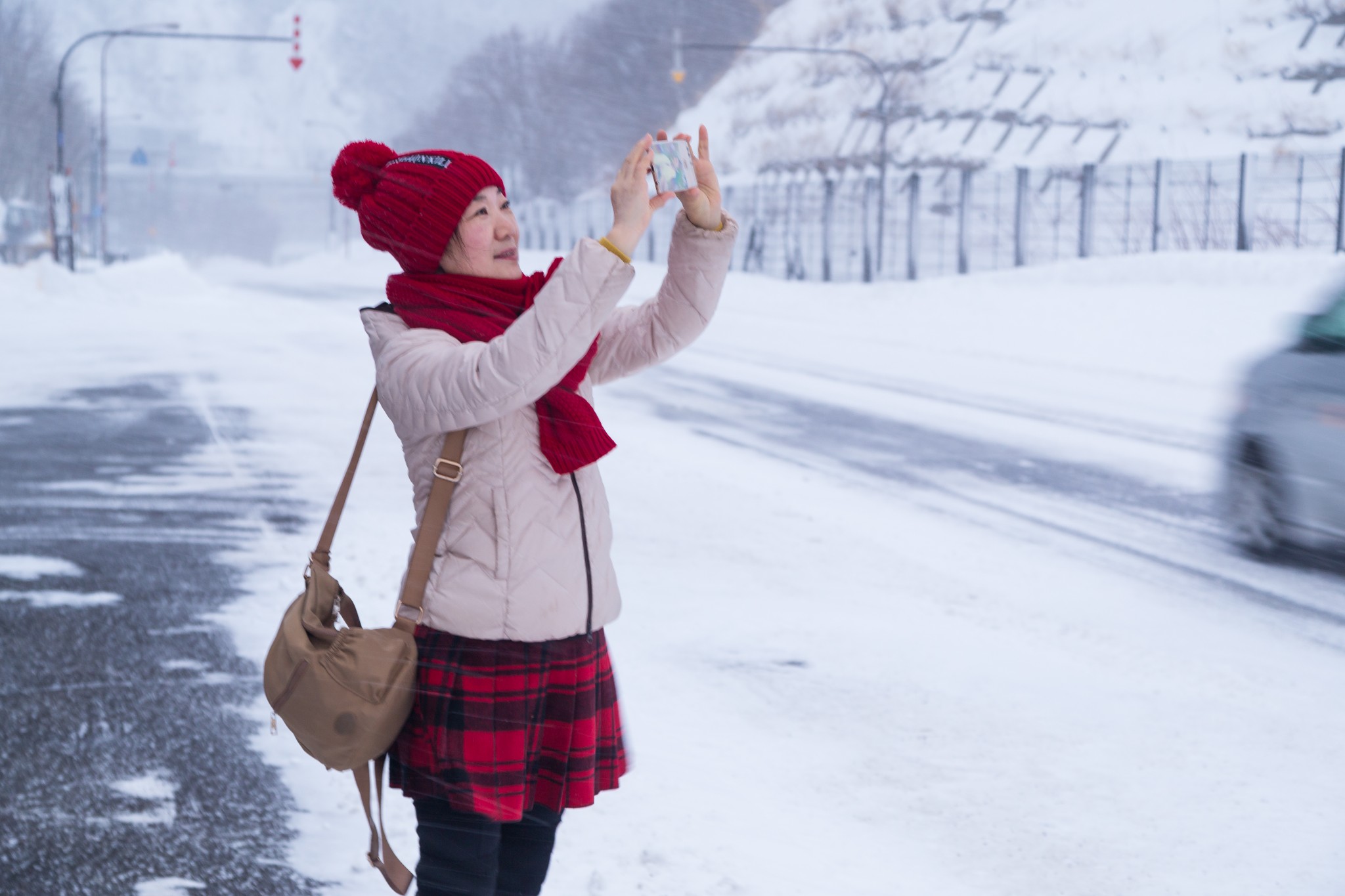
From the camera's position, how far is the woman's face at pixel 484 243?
2146mm

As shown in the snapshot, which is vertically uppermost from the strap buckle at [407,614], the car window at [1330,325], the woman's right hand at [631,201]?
the woman's right hand at [631,201]

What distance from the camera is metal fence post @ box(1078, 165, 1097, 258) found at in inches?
1043

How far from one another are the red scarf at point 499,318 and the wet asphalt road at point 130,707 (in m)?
1.54

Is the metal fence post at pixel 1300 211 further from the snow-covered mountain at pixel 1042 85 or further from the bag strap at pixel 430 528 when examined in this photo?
the bag strap at pixel 430 528

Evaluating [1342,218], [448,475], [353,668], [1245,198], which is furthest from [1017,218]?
[353,668]

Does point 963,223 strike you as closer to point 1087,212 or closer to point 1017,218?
point 1017,218

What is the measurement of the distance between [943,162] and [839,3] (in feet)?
75.9

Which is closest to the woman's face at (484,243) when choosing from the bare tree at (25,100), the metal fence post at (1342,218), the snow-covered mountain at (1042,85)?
the metal fence post at (1342,218)

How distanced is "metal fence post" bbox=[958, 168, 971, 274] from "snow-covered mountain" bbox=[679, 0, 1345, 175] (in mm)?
8551

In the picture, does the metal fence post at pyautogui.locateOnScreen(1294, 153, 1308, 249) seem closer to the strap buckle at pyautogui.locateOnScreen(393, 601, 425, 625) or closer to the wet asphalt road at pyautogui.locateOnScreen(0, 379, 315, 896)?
the wet asphalt road at pyautogui.locateOnScreen(0, 379, 315, 896)

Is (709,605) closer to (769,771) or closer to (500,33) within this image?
(769,771)

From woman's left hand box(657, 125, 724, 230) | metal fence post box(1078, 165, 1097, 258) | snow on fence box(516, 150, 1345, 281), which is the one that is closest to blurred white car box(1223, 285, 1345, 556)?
woman's left hand box(657, 125, 724, 230)

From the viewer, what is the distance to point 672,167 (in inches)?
85.7

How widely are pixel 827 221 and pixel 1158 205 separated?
9393 mm
